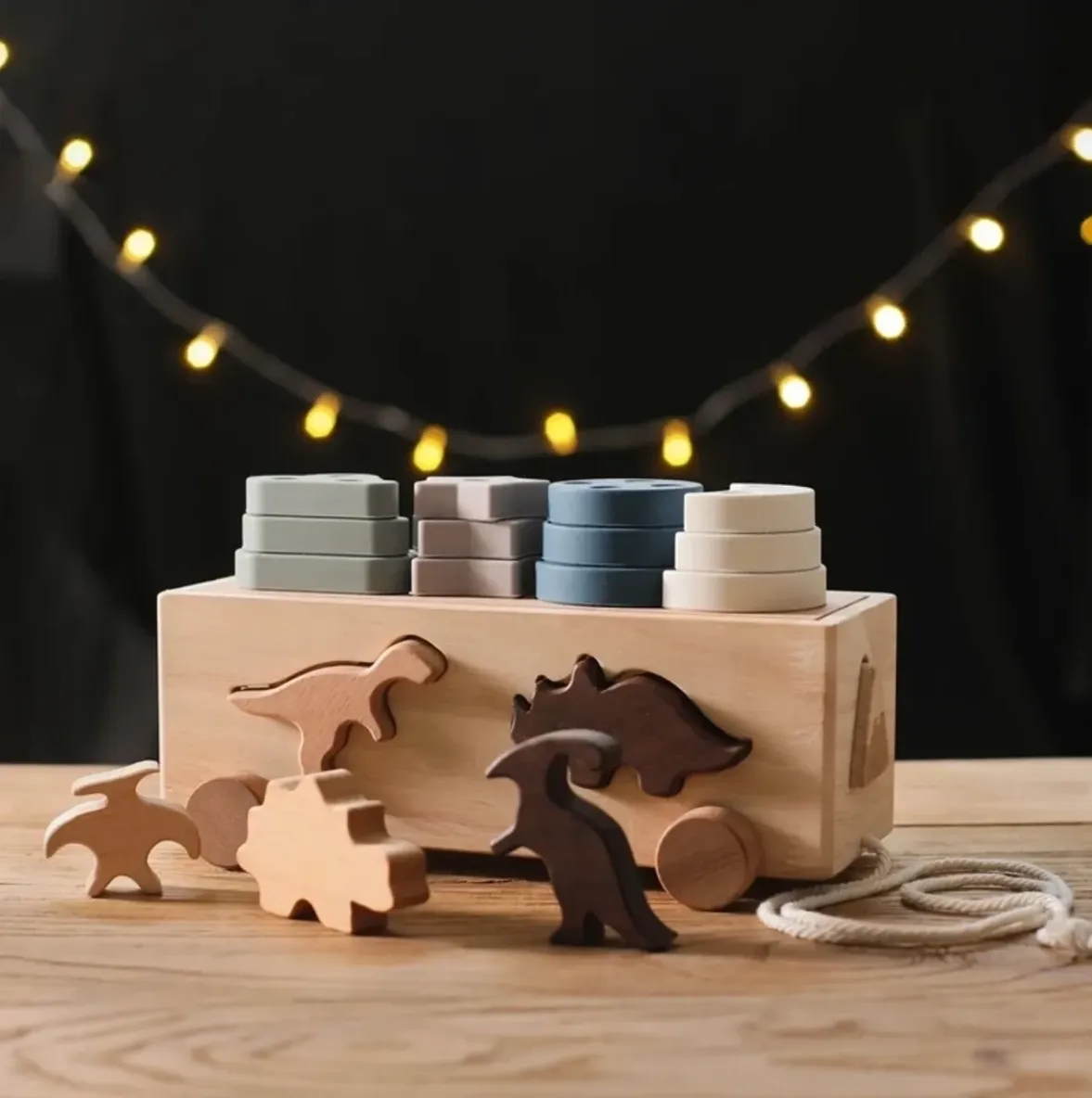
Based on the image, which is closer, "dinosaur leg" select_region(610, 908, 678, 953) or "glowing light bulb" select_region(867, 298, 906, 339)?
"dinosaur leg" select_region(610, 908, 678, 953)

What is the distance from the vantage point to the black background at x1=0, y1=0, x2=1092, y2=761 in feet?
5.39

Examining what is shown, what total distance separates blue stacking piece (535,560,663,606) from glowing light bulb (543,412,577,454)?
48 centimetres

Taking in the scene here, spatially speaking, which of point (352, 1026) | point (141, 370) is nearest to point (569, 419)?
point (141, 370)

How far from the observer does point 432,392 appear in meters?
1.70

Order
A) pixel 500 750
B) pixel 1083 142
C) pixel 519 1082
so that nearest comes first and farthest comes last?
pixel 519 1082
pixel 500 750
pixel 1083 142

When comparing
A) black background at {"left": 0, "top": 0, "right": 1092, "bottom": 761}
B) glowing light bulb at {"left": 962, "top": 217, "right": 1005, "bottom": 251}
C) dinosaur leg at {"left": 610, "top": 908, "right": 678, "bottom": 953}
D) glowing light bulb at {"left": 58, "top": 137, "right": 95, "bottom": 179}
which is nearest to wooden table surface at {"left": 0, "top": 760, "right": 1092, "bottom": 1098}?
dinosaur leg at {"left": 610, "top": 908, "right": 678, "bottom": 953}

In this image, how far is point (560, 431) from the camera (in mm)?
1674

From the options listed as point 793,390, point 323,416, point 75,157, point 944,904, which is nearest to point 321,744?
point 944,904

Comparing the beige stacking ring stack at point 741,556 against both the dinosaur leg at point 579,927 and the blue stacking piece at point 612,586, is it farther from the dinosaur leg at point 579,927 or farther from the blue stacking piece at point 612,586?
the dinosaur leg at point 579,927

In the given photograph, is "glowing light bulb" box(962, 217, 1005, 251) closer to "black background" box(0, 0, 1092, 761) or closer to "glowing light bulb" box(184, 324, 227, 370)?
"black background" box(0, 0, 1092, 761)

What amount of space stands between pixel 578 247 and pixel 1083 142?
0.48m

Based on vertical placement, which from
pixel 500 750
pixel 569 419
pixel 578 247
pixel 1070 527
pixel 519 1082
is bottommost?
pixel 519 1082

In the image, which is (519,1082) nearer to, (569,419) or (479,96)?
(569,419)

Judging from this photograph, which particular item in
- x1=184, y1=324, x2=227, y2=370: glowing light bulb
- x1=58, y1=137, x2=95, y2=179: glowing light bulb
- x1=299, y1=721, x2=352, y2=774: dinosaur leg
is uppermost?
x1=58, y1=137, x2=95, y2=179: glowing light bulb
